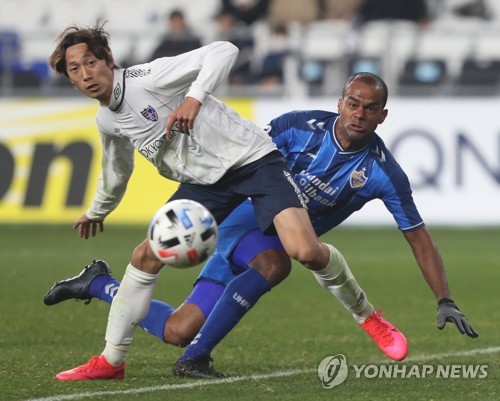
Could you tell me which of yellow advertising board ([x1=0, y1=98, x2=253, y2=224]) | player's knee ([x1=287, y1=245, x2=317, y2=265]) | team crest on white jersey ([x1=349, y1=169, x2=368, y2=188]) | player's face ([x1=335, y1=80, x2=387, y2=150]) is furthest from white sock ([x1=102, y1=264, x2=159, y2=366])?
yellow advertising board ([x1=0, y1=98, x2=253, y2=224])

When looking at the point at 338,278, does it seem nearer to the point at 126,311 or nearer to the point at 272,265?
the point at 272,265

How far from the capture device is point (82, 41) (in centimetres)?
621

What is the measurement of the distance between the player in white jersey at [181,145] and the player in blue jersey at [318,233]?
29cm

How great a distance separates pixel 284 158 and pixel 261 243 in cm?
51

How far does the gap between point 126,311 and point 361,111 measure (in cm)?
174

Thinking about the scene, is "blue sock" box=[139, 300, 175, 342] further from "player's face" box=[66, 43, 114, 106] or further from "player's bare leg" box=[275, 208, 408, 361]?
"player's face" box=[66, 43, 114, 106]

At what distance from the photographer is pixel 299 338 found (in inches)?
316

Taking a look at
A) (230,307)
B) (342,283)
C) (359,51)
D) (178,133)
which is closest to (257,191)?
(178,133)

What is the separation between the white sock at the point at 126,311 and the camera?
242 inches

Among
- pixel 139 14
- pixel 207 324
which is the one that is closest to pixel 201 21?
pixel 139 14

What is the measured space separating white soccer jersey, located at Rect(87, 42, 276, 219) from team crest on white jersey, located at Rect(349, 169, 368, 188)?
538mm

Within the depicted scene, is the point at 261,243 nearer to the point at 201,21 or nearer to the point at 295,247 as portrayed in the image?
the point at 295,247

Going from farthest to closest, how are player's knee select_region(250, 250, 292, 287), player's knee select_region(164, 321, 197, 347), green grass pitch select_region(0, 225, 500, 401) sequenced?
player's knee select_region(164, 321, 197, 347), player's knee select_region(250, 250, 292, 287), green grass pitch select_region(0, 225, 500, 401)

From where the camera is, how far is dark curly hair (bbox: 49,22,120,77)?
621cm
